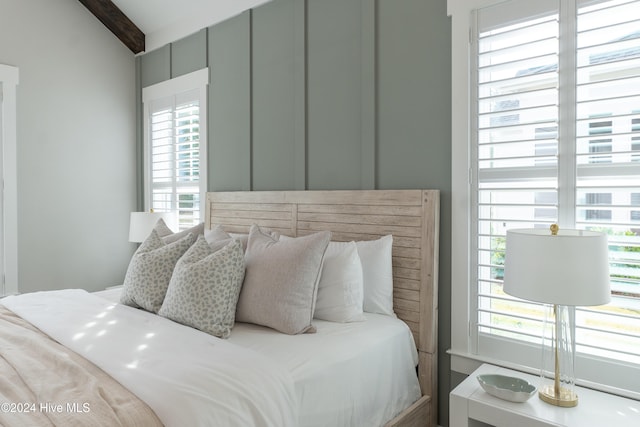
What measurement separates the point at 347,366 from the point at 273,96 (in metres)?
2.07

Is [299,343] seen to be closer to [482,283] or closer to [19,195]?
[482,283]

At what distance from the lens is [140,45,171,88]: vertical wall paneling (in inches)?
159

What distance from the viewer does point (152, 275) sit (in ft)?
7.51

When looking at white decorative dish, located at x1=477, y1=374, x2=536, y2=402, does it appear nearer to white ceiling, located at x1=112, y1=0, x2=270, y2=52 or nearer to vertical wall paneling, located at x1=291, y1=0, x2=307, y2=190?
vertical wall paneling, located at x1=291, y1=0, x2=307, y2=190

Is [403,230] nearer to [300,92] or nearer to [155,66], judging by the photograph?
[300,92]

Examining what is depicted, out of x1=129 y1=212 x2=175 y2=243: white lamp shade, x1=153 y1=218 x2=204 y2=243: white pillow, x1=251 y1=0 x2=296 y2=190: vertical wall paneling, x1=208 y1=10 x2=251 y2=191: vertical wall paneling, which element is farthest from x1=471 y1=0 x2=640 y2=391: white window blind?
x1=129 y1=212 x2=175 y2=243: white lamp shade

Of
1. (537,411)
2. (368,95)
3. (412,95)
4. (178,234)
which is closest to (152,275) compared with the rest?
(178,234)

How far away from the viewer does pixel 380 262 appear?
2295 millimetres

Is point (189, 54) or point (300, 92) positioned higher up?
point (189, 54)

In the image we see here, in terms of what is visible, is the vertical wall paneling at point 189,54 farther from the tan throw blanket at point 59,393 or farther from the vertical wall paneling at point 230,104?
the tan throw blanket at point 59,393

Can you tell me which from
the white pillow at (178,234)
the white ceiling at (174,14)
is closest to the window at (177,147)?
the white ceiling at (174,14)

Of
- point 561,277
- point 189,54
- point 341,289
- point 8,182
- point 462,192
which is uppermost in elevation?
point 189,54

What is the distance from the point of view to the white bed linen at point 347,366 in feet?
5.35

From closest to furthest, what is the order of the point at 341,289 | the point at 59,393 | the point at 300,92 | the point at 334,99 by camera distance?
the point at 59,393 < the point at 341,289 < the point at 334,99 < the point at 300,92
